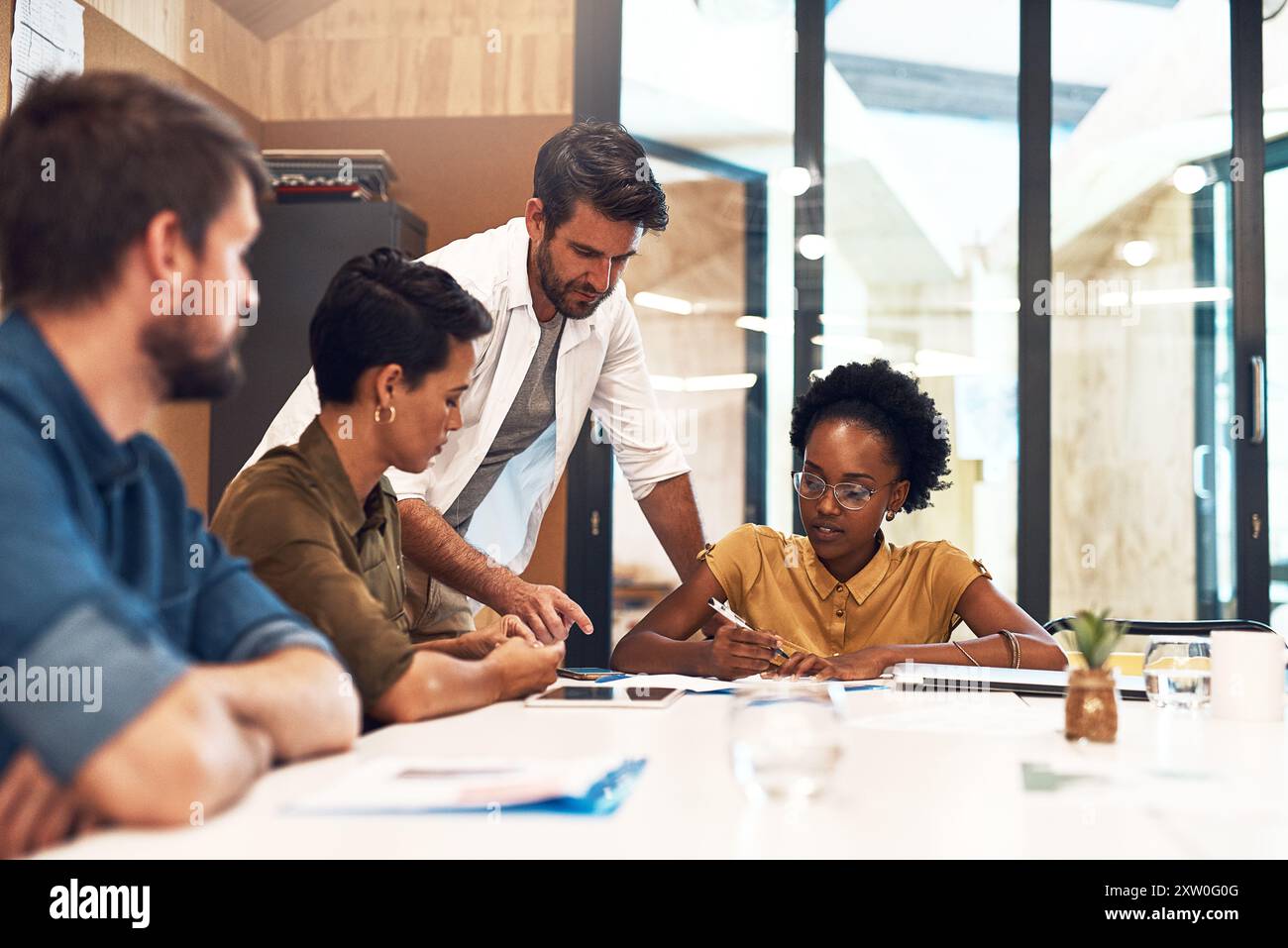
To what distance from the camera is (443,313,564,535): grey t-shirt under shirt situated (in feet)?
8.71

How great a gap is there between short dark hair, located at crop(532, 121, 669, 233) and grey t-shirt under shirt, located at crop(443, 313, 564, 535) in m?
0.30

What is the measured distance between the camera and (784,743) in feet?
3.27

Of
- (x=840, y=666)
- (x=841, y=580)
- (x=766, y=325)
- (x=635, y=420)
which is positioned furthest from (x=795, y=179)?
(x=840, y=666)

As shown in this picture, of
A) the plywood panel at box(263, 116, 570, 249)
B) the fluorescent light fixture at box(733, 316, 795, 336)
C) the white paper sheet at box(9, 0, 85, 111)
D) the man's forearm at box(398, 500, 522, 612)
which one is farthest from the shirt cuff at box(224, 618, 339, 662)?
the fluorescent light fixture at box(733, 316, 795, 336)

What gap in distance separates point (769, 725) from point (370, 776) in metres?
0.36

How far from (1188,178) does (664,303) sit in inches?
73.4

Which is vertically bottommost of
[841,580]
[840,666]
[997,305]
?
[840,666]

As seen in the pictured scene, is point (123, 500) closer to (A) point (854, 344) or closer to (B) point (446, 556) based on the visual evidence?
(B) point (446, 556)

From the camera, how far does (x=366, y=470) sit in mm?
1680

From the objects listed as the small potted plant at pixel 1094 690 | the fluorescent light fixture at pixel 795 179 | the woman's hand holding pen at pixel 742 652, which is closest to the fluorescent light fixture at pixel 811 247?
the fluorescent light fixture at pixel 795 179

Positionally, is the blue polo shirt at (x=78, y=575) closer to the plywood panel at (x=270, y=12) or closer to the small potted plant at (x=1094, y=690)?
the small potted plant at (x=1094, y=690)

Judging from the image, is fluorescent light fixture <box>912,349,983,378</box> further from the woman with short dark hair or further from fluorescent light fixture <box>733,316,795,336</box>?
the woman with short dark hair
